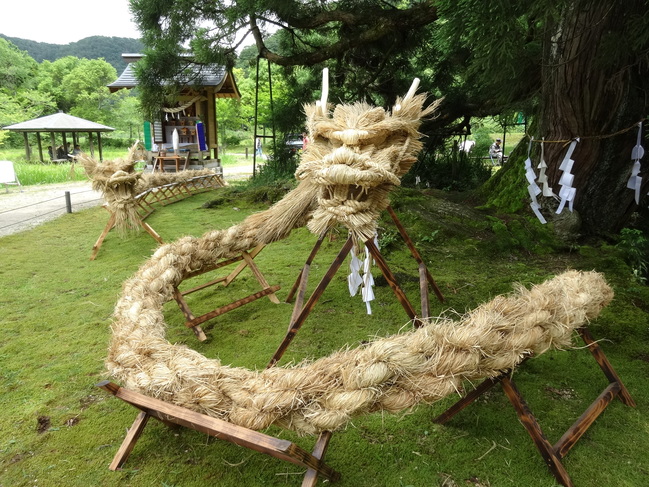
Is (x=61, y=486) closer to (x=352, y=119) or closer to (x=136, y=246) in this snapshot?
(x=352, y=119)

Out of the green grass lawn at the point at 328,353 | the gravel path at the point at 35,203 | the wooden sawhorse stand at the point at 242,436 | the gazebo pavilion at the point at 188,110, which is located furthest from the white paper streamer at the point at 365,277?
the gazebo pavilion at the point at 188,110

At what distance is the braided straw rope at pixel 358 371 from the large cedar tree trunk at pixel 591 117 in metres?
2.84

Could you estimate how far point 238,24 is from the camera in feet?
19.0

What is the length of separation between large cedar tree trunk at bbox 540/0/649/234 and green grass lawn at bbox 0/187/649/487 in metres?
0.54

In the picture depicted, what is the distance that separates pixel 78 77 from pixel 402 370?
91.9ft

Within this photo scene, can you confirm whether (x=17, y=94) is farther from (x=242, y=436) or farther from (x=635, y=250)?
(x=635, y=250)

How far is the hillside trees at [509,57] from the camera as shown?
220cm

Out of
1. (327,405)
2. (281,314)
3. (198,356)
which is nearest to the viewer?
(327,405)

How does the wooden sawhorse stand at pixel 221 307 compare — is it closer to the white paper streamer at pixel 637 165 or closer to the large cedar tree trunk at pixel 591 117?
the large cedar tree trunk at pixel 591 117

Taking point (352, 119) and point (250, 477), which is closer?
point (250, 477)

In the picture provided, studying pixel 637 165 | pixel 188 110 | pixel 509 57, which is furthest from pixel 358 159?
pixel 188 110

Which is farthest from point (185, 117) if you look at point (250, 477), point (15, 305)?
point (250, 477)

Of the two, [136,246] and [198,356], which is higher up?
[198,356]

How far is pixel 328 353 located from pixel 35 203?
314 inches
